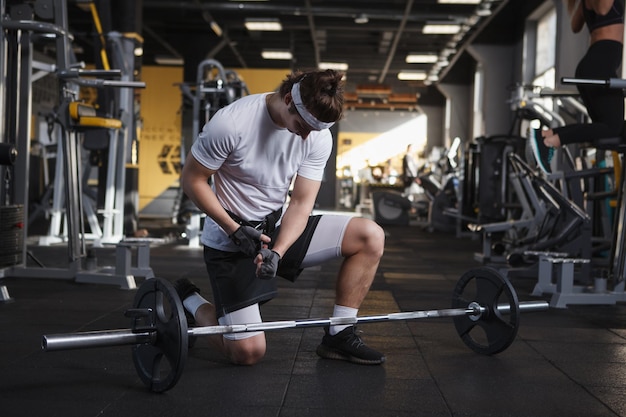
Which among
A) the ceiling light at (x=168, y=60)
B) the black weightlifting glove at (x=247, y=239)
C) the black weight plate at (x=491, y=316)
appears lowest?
the black weight plate at (x=491, y=316)

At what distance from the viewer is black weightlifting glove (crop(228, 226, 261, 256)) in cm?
211

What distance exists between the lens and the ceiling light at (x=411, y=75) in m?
18.2

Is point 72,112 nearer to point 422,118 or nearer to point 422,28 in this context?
point 422,28

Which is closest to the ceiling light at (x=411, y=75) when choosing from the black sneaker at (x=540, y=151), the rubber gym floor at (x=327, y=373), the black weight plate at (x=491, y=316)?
the black sneaker at (x=540, y=151)

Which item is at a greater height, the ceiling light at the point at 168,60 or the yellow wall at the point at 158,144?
the ceiling light at the point at 168,60

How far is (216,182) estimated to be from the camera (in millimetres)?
2324

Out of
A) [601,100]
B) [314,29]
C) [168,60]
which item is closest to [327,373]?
[601,100]

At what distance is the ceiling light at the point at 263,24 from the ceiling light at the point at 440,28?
245cm

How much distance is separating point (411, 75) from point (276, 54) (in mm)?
3974

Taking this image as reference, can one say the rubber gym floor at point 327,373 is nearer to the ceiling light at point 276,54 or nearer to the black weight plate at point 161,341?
the black weight plate at point 161,341

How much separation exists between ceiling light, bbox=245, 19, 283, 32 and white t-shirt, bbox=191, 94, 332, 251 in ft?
34.4

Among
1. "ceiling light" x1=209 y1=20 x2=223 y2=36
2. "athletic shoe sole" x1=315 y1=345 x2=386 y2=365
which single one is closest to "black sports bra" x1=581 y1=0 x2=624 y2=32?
"athletic shoe sole" x1=315 y1=345 x2=386 y2=365

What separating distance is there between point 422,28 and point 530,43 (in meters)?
1.81

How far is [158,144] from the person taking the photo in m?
14.9
